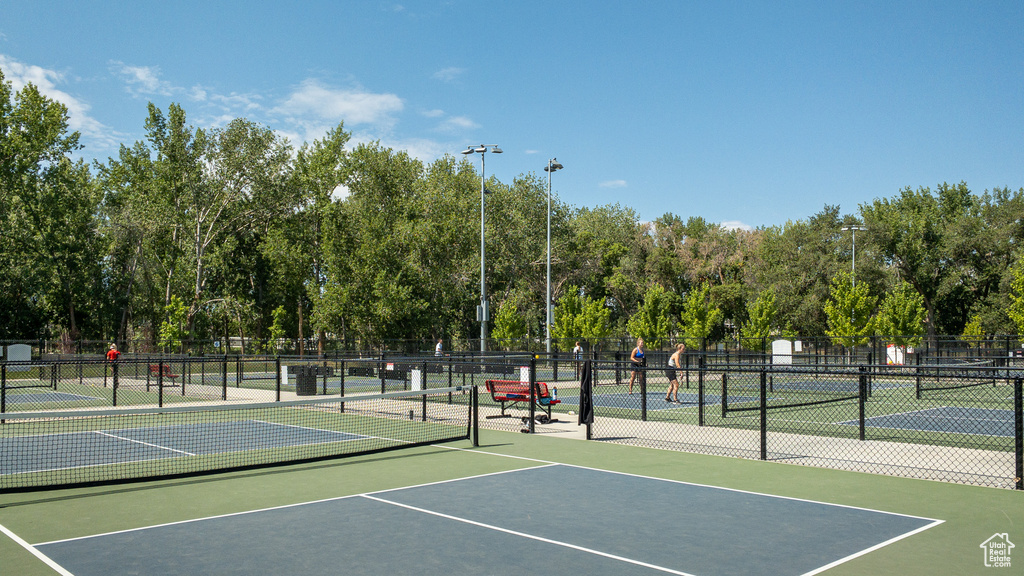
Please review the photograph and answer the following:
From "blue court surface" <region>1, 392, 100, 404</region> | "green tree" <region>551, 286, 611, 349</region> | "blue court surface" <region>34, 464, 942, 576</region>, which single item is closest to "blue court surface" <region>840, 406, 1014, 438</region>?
"blue court surface" <region>34, 464, 942, 576</region>

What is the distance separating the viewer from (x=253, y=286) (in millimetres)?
59781

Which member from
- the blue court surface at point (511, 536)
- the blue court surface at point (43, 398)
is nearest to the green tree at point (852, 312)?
the blue court surface at point (43, 398)

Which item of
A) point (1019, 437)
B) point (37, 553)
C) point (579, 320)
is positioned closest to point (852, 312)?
point (579, 320)

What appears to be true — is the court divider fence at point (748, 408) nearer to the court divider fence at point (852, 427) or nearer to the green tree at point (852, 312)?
the court divider fence at point (852, 427)

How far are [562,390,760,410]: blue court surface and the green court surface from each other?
22.3 ft

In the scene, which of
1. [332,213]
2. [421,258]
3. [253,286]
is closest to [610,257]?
[421,258]

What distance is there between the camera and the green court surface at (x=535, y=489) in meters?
6.54

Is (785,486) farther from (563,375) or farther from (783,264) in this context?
(783,264)

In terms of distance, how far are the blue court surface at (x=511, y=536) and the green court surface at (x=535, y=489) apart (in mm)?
106

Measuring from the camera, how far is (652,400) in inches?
A: 851

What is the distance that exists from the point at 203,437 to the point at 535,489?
8099 millimetres

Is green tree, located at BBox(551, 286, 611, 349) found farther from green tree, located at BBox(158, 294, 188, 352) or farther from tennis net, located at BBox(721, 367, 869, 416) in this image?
green tree, located at BBox(158, 294, 188, 352)

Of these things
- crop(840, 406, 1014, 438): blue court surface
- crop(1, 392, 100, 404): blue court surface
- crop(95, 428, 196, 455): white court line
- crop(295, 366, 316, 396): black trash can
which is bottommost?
crop(1, 392, 100, 404): blue court surface

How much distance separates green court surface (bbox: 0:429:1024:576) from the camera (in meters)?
6.54
